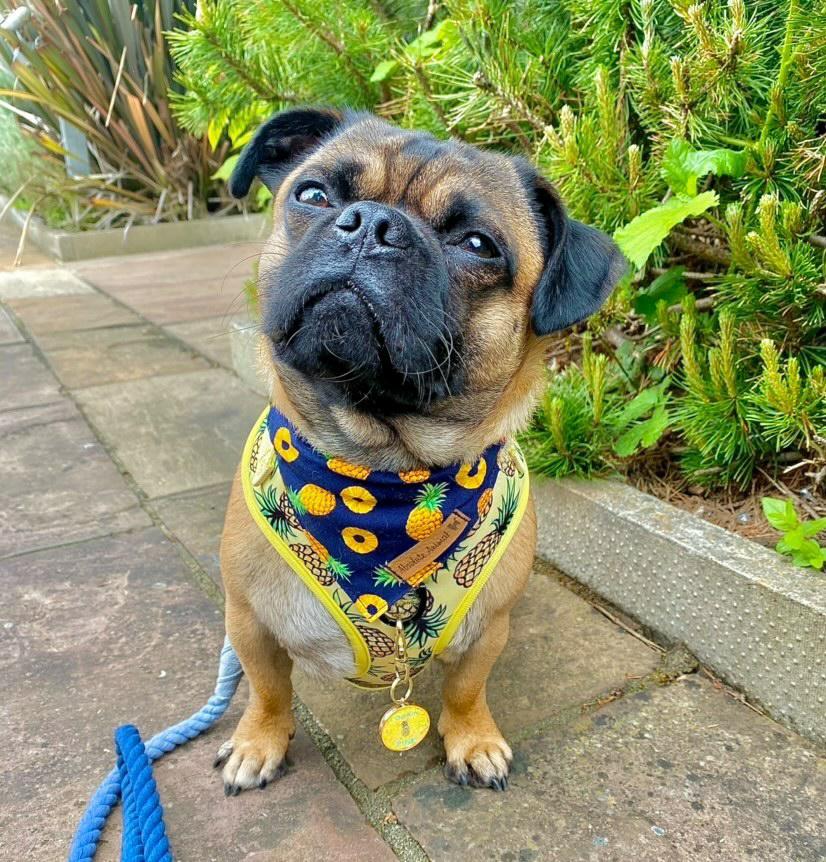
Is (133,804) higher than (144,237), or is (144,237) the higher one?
(133,804)

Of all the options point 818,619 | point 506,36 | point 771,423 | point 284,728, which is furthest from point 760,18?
point 284,728

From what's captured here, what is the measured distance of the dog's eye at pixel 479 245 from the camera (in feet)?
6.03

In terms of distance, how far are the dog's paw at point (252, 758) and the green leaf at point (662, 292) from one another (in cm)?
186

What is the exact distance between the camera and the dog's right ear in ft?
7.13

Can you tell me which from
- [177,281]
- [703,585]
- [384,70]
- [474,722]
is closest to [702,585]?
[703,585]

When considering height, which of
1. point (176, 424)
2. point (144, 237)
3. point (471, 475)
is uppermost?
point (471, 475)

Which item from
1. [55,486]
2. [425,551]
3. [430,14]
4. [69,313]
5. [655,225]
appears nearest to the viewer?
[425,551]

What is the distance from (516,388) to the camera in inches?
77.9

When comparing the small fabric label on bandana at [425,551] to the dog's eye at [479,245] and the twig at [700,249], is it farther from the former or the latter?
the twig at [700,249]

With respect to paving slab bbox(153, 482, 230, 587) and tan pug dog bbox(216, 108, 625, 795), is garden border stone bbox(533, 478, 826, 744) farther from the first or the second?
paving slab bbox(153, 482, 230, 587)

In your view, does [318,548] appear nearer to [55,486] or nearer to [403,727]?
[403,727]

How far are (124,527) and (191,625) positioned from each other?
30.0 inches

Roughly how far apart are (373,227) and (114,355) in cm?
410

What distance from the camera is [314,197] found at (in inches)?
74.6
